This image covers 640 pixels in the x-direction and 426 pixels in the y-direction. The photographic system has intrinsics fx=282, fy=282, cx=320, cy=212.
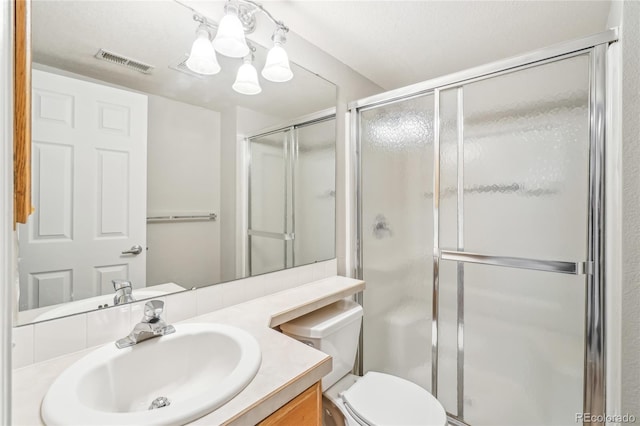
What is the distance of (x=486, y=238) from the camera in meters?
1.40

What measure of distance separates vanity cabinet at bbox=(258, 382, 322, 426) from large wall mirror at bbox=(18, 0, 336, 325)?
2.03ft

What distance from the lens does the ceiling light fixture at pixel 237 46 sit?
3.74 feet

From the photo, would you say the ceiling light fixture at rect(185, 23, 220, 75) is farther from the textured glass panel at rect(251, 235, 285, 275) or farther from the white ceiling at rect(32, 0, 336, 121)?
the textured glass panel at rect(251, 235, 285, 275)

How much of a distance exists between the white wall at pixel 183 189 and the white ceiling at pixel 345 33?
0.29 feet

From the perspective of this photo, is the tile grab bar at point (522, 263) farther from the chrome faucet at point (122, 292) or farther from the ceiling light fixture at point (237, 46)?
the chrome faucet at point (122, 292)

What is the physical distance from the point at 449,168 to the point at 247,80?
1.11m

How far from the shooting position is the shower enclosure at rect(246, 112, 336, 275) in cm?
138

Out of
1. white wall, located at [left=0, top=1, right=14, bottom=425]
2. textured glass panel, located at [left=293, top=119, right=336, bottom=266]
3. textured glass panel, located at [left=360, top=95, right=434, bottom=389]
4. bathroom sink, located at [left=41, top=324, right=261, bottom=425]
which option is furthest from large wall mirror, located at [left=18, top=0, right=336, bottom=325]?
white wall, located at [left=0, top=1, right=14, bottom=425]

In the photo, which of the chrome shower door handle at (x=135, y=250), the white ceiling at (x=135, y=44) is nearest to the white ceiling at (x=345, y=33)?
the white ceiling at (x=135, y=44)

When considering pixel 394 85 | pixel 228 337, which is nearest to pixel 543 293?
pixel 228 337

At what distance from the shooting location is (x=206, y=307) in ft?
3.75

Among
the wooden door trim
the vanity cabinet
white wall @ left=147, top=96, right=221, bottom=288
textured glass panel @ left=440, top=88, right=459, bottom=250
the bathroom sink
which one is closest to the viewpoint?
the wooden door trim

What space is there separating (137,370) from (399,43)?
199 cm

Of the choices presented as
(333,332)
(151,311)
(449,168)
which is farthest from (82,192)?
(449,168)
